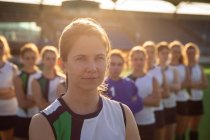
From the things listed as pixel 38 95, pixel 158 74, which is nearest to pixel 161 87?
pixel 158 74

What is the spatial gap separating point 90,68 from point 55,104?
20 centimetres

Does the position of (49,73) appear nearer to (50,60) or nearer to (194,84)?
(50,60)

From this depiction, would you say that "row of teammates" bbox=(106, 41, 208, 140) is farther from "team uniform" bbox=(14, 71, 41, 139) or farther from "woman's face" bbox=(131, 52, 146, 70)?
"team uniform" bbox=(14, 71, 41, 139)

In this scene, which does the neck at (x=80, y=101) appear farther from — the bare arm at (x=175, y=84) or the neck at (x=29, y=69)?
the bare arm at (x=175, y=84)

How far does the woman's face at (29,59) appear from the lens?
4.82 meters

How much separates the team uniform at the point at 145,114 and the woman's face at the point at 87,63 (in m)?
3.12

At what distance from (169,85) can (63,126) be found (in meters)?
4.18

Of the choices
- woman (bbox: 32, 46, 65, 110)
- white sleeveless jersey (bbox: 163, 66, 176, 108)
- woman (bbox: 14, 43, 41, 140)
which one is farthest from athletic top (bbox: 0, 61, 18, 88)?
white sleeveless jersey (bbox: 163, 66, 176, 108)

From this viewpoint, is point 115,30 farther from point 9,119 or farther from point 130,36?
point 9,119

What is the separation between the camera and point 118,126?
1571mm

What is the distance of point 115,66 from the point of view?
4.29m

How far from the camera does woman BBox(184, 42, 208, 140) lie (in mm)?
6031

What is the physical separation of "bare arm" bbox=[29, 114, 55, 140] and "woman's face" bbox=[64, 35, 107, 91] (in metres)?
0.19

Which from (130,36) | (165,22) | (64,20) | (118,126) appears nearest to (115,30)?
(130,36)
